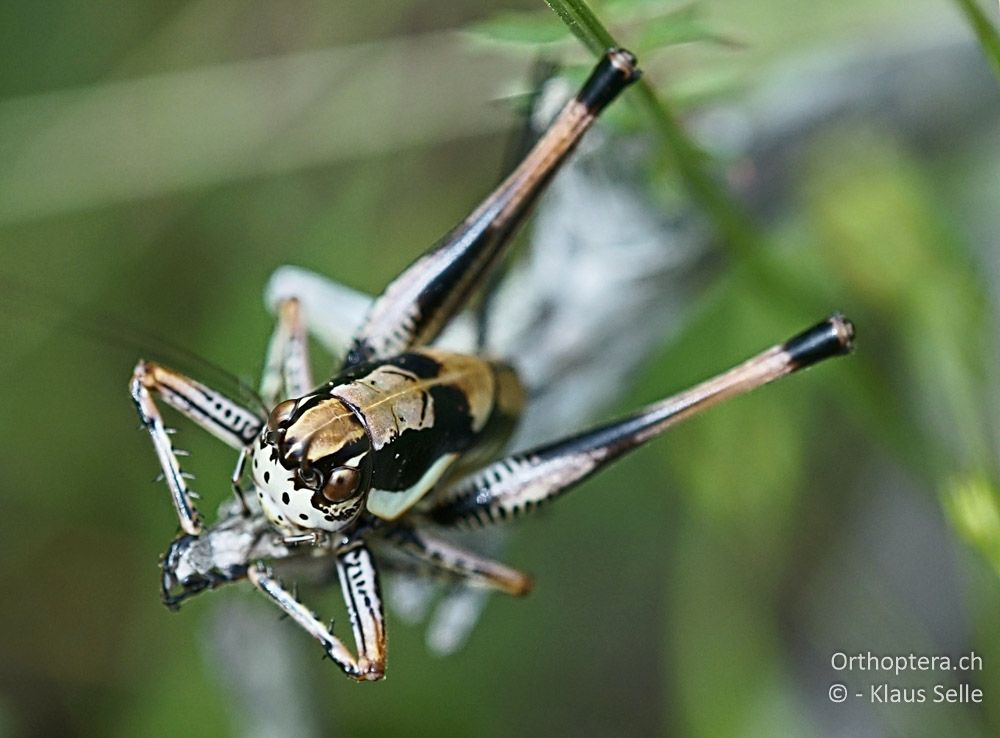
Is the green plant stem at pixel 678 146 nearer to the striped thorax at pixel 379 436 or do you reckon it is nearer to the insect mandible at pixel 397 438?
the insect mandible at pixel 397 438

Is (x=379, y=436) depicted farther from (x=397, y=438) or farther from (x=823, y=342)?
(x=823, y=342)

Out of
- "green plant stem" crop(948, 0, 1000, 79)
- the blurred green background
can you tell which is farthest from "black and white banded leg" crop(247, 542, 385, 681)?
"green plant stem" crop(948, 0, 1000, 79)

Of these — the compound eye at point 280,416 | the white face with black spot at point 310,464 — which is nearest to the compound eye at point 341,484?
the white face with black spot at point 310,464

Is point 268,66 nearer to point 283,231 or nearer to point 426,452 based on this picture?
point 283,231

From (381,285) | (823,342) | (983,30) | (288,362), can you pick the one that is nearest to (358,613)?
(288,362)

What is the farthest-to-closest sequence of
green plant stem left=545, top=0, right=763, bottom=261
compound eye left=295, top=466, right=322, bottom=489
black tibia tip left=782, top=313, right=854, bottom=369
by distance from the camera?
black tibia tip left=782, top=313, right=854, bottom=369, compound eye left=295, top=466, right=322, bottom=489, green plant stem left=545, top=0, right=763, bottom=261

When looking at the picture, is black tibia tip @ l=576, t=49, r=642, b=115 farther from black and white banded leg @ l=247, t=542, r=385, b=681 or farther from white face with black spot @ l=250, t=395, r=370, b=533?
black and white banded leg @ l=247, t=542, r=385, b=681
